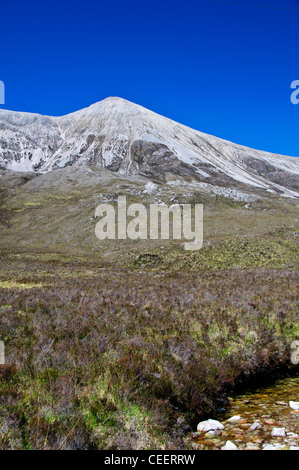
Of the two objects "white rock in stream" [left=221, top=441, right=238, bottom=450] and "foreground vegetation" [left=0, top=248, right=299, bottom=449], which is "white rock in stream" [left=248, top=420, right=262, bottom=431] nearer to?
"white rock in stream" [left=221, top=441, right=238, bottom=450]

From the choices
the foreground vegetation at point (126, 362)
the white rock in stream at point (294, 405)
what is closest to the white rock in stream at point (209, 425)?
the foreground vegetation at point (126, 362)

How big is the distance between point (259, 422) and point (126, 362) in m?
2.54

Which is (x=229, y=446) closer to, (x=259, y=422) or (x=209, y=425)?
(x=209, y=425)

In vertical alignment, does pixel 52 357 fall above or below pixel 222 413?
above

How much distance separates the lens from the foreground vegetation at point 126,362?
4.23 m

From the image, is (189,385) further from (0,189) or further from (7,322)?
(0,189)

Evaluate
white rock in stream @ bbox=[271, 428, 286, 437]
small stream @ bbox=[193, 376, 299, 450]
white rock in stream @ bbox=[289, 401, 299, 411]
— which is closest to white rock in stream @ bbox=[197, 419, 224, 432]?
small stream @ bbox=[193, 376, 299, 450]

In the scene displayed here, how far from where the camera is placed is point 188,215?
195 feet

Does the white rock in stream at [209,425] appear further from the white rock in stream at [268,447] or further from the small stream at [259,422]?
the white rock in stream at [268,447]

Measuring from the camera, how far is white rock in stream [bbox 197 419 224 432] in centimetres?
479

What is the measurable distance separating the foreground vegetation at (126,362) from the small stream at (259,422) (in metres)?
0.31
